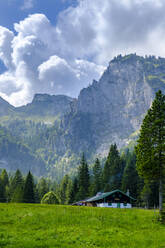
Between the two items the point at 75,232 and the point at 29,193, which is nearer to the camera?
the point at 75,232

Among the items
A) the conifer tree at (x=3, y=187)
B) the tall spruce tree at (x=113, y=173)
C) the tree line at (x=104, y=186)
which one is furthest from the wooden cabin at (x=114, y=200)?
the conifer tree at (x=3, y=187)

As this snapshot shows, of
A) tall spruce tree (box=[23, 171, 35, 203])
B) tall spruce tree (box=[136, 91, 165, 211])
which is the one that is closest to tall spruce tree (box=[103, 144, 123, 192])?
tall spruce tree (box=[23, 171, 35, 203])

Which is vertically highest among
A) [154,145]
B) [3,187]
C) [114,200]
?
[154,145]

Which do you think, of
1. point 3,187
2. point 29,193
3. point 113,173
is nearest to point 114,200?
point 113,173

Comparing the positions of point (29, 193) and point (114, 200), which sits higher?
point (114, 200)

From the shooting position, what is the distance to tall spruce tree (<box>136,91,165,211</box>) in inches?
1464

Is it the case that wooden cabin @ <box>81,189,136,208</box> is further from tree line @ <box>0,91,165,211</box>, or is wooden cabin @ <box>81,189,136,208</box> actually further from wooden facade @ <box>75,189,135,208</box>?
tree line @ <box>0,91,165,211</box>

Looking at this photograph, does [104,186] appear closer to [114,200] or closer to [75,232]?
[114,200]

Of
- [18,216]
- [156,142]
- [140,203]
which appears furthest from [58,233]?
[140,203]

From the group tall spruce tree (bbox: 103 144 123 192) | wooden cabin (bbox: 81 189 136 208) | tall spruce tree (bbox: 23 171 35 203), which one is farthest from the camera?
tall spruce tree (bbox: 103 144 123 192)

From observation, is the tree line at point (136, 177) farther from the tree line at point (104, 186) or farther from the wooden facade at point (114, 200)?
the wooden facade at point (114, 200)

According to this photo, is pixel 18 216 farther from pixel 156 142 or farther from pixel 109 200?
pixel 109 200

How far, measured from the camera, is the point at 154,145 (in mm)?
38938

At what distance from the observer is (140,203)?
7750 cm
